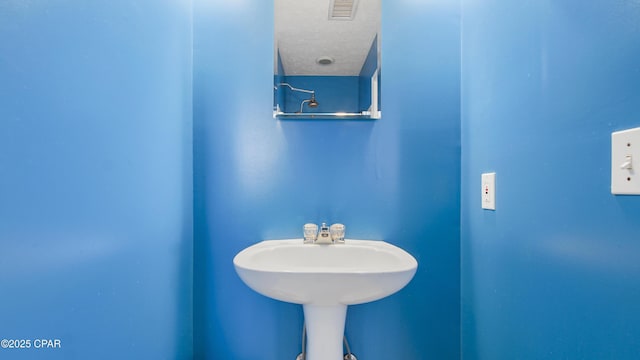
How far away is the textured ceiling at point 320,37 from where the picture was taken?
1.19 meters

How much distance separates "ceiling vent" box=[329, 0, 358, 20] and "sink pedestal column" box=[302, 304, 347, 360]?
1085 millimetres

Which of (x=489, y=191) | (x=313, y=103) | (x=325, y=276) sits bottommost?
(x=325, y=276)

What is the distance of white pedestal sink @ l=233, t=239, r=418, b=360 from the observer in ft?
2.56

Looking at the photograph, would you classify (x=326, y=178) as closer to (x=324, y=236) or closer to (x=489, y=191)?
(x=324, y=236)

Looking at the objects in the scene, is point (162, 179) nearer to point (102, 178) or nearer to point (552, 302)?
point (102, 178)

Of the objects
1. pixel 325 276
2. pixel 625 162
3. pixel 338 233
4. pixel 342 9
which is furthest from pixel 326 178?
pixel 625 162

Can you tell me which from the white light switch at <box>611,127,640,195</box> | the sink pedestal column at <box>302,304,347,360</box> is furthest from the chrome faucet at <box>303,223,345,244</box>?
the white light switch at <box>611,127,640,195</box>

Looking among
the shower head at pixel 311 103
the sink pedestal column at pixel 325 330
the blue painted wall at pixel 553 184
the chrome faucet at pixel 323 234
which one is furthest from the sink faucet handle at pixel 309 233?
the blue painted wall at pixel 553 184

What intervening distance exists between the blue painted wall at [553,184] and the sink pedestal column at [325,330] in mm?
493

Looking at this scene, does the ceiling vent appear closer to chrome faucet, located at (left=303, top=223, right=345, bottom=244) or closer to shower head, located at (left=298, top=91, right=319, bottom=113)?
shower head, located at (left=298, top=91, right=319, bottom=113)

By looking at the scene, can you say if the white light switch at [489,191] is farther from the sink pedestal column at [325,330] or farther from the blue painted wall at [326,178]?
the sink pedestal column at [325,330]

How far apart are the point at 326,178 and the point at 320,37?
1.87 ft

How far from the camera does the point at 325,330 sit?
0.98 meters

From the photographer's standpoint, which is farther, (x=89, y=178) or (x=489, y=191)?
(x=489, y=191)
